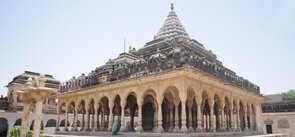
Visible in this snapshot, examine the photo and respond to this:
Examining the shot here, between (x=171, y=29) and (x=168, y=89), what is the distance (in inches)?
360

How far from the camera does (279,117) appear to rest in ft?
105

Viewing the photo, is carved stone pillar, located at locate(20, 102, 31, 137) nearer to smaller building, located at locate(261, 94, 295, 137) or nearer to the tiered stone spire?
the tiered stone spire

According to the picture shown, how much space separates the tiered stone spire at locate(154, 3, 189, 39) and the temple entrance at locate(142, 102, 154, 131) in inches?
272

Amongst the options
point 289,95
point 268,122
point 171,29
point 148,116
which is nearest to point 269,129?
point 268,122

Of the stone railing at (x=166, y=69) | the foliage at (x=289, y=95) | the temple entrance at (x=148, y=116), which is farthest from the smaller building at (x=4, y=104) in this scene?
the foliage at (x=289, y=95)

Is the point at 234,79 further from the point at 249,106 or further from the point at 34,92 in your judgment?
the point at 34,92

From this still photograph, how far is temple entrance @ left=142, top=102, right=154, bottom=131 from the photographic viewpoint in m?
17.7

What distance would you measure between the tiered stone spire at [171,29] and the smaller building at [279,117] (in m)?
19.7

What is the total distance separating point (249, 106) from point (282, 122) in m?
14.4

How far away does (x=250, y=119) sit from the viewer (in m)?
22.7

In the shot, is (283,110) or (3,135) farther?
(283,110)

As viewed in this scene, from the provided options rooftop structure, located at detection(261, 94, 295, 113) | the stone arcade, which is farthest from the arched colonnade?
rooftop structure, located at detection(261, 94, 295, 113)

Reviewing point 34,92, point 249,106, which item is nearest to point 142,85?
point 34,92

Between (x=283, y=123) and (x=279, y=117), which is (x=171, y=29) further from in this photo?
(x=283, y=123)
